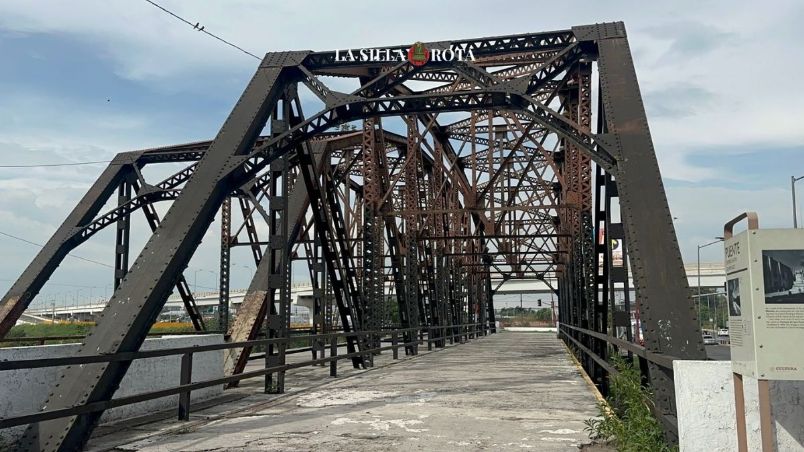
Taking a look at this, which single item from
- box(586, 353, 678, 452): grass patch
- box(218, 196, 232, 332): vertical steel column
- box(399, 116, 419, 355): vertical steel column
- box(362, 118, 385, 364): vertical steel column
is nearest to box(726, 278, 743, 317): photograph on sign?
box(586, 353, 678, 452): grass patch

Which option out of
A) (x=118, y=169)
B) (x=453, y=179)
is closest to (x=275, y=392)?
(x=118, y=169)

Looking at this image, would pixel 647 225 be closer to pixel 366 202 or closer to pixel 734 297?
pixel 734 297

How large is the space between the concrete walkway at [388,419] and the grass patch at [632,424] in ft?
1.42

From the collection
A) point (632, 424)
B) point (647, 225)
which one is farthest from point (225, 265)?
point (632, 424)

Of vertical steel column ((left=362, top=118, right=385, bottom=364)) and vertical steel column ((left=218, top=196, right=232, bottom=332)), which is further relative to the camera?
vertical steel column ((left=218, top=196, right=232, bottom=332))

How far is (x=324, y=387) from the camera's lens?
13648mm

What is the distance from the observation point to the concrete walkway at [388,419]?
7734 millimetres

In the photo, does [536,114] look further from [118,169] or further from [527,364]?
[118,169]

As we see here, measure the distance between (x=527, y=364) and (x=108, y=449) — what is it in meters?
14.6

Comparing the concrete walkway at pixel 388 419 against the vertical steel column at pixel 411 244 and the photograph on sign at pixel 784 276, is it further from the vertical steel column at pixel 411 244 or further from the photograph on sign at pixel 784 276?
the vertical steel column at pixel 411 244

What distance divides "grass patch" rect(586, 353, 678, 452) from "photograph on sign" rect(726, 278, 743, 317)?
1.59 metres

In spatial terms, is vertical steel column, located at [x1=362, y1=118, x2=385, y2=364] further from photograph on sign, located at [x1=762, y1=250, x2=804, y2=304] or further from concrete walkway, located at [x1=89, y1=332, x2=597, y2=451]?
photograph on sign, located at [x1=762, y1=250, x2=804, y2=304]

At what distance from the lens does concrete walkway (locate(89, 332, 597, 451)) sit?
7734mm

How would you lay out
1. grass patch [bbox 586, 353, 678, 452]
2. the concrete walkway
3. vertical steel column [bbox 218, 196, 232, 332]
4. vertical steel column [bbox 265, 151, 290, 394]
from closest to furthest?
grass patch [bbox 586, 353, 678, 452]
the concrete walkway
vertical steel column [bbox 265, 151, 290, 394]
vertical steel column [bbox 218, 196, 232, 332]
